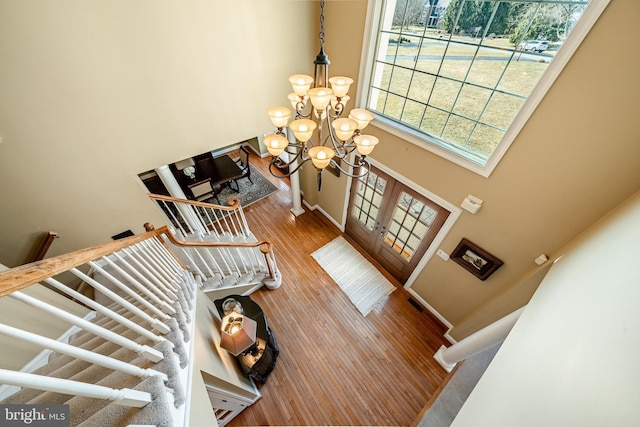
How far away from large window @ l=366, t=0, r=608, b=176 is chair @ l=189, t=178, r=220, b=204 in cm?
387

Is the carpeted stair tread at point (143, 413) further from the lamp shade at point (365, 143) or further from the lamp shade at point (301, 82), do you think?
the lamp shade at point (301, 82)

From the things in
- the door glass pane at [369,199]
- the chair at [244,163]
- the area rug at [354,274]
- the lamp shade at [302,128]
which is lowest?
the area rug at [354,274]

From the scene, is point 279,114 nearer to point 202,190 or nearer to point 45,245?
point 45,245

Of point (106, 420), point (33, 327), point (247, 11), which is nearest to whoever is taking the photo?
point (106, 420)

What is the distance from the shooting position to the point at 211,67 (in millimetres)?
2715

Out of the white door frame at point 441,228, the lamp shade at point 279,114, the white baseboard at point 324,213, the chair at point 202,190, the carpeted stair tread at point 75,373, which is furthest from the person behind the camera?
the white baseboard at point 324,213

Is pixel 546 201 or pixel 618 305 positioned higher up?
pixel 618 305

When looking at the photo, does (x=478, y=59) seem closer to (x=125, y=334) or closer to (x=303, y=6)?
(x=303, y=6)

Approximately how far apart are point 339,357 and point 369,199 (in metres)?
2.45

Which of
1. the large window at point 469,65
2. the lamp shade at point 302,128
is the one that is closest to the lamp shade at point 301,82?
the lamp shade at point 302,128

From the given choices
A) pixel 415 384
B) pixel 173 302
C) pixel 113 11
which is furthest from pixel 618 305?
pixel 113 11

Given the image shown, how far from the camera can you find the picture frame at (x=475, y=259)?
2467mm

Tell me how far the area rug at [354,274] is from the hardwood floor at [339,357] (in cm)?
12

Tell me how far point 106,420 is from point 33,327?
1.69 meters
